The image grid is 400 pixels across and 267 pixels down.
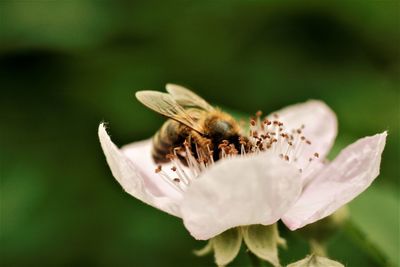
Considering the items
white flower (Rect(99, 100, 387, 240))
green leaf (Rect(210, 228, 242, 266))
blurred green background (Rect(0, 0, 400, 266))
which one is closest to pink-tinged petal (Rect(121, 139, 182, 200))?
white flower (Rect(99, 100, 387, 240))

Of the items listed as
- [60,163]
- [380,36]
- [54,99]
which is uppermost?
[380,36]

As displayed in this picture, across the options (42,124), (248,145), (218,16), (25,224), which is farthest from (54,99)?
(248,145)

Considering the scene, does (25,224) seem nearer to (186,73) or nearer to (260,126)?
(186,73)

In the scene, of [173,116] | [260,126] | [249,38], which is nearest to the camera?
[173,116]

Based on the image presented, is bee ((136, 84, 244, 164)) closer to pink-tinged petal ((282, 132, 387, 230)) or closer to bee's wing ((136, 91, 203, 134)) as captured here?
bee's wing ((136, 91, 203, 134))

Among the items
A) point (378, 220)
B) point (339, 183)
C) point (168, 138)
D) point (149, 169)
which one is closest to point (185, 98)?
point (168, 138)

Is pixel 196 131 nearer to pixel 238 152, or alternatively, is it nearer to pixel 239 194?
pixel 238 152
